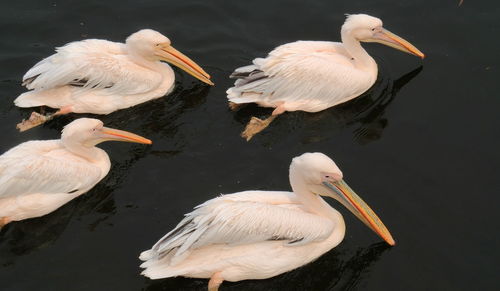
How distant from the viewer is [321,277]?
5.48m

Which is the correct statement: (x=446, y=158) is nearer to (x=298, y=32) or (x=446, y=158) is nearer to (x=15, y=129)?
(x=298, y=32)

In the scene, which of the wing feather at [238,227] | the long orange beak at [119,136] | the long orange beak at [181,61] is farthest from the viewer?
the long orange beak at [181,61]

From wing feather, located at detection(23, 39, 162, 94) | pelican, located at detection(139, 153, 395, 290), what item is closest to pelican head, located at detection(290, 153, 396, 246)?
pelican, located at detection(139, 153, 395, 290)

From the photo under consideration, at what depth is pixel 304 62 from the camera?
6.91m

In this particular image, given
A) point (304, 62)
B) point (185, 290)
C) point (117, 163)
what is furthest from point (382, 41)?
point (185, 290)

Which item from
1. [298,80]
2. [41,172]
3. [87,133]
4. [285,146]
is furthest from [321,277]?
[41,172]

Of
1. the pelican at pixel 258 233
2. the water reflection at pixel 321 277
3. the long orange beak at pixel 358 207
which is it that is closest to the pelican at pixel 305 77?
Result: the pelican at pixel 258 233

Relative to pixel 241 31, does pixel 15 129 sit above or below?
below

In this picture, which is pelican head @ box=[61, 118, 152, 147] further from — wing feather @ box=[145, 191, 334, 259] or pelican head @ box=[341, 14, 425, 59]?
pelican head @ box=[341, 14, 425, 59]

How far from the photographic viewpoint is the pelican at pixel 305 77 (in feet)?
22.6

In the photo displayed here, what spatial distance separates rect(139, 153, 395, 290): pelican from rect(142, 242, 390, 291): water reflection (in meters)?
0.14

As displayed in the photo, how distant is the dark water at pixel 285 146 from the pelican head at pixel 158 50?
1.02 ft

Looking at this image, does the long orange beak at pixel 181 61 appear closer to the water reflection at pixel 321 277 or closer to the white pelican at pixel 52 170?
the white pelican at pixel 52 170

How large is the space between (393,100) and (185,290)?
11.1 feet
